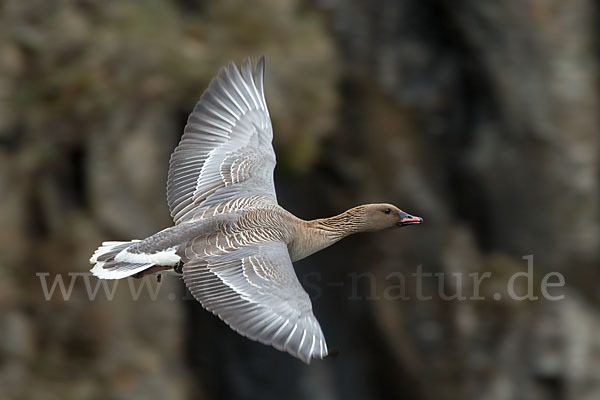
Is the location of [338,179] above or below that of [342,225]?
above

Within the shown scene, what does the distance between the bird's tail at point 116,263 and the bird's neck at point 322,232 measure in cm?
145

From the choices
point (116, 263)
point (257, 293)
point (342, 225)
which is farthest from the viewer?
point (342, 225)

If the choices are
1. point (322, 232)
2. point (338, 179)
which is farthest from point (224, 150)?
point (338, 179)

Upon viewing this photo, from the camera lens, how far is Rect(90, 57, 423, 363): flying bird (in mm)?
6918

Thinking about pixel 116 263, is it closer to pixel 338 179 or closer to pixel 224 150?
pixel 224 150

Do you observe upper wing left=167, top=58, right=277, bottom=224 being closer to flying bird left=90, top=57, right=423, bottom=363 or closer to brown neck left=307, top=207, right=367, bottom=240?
flying bird left=90, top=57, right=423, bottom=363

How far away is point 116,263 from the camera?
7.83m

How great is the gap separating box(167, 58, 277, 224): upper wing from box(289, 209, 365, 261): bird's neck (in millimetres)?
620

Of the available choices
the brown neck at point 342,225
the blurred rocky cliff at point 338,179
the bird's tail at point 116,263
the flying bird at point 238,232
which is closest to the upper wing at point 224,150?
the flying bird at point 238,232

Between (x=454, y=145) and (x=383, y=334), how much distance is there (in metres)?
3.55

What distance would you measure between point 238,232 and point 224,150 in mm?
1755

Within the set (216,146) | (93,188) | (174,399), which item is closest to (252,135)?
(216,146)

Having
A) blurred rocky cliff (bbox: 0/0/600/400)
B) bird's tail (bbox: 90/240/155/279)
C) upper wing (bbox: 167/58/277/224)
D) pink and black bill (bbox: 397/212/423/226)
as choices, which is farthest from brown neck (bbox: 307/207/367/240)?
blurred rocky cliff (bbox: 0/0/600/400)

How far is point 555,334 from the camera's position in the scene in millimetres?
14969
